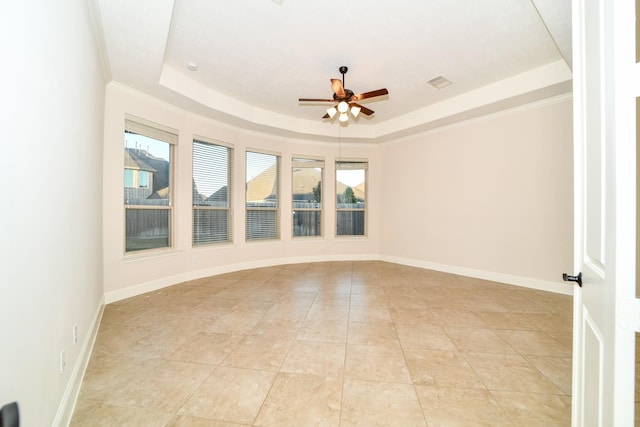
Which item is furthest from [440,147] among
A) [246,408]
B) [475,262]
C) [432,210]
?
[246,408]

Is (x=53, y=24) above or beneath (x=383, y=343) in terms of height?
above

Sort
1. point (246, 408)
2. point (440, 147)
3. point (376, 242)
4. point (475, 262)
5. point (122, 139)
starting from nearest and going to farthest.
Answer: point (246, 408)
point (122, 139)
point (475, 262)
point (440, 147)
point (376, 242)

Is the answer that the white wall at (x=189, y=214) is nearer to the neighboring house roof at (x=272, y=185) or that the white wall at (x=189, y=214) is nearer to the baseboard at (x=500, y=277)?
the neighboring house roof at (x=272, y=185)

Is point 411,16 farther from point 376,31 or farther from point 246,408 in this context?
point 246,408

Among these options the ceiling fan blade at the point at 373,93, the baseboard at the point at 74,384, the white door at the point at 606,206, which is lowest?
the baseboard at the point at 74,384

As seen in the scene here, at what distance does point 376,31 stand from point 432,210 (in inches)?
141

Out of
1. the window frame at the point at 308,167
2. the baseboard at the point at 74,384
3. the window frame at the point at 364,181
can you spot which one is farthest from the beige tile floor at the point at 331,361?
the window frame at the point at 364,181

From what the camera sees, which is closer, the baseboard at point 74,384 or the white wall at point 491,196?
the baseboard at point 74,384

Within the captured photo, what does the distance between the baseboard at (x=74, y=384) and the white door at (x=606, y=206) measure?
2.35 m

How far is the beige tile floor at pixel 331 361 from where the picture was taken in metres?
1.55

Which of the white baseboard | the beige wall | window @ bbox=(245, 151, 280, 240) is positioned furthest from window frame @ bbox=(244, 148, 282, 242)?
the white baseboard

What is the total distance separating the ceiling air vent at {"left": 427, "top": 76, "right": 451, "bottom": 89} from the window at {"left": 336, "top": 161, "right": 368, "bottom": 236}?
258 cm

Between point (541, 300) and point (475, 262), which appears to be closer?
point (541, 300)

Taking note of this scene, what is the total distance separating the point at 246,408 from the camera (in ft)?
5.19
